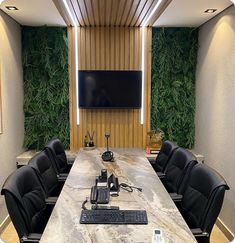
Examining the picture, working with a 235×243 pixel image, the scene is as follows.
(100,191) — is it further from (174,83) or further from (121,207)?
(174,83)

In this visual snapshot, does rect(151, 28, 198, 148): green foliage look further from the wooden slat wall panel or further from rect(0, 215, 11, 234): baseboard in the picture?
rect(0, 215, 11, 234): baseboard

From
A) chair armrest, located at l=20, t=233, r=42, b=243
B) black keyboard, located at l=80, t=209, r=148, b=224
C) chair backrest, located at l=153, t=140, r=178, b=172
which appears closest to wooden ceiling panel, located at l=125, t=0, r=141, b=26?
chair backrest, located at l=153, t=140, r=178, b=172

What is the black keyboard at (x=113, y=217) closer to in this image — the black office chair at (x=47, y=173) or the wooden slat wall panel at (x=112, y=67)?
the black office chair at (x=47, y=173)

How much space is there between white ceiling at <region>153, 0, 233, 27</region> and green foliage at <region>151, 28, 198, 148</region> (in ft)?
0.78

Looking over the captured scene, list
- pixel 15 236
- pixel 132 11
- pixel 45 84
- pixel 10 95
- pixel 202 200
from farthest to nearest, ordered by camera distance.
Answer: pixel 45 84
pixel 10 95
pixel 132 11
pixel 15 236
pixel 202 200

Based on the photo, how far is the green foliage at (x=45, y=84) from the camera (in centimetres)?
430

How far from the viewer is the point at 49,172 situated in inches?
112

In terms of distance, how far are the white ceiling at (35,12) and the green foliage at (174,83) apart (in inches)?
62.0

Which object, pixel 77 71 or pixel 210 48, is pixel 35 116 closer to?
pixel 77 71

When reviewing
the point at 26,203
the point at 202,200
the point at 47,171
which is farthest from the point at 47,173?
the point at 202,200

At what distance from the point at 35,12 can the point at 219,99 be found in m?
2.52

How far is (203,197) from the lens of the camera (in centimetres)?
207

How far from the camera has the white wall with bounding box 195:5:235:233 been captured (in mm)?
3229

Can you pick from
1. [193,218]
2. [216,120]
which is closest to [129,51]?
[216,120]
